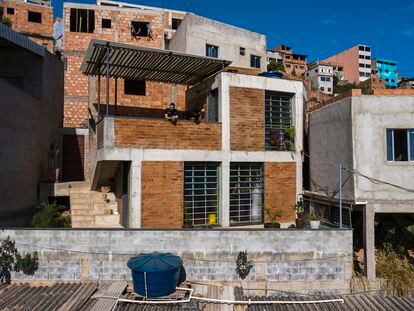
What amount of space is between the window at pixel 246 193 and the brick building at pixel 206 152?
0.13 ft

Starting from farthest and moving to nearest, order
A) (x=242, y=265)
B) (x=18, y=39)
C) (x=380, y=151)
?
(x=18, y=39)
(x=380, y=151)
(x=242, y=265)

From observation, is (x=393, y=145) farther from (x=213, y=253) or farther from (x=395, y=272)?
(x=213, y=253)

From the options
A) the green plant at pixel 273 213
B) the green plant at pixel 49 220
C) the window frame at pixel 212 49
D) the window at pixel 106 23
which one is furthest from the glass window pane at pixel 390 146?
the window at pixel 106 23

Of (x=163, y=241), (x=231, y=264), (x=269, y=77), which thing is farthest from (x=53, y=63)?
(x=231, y=264)

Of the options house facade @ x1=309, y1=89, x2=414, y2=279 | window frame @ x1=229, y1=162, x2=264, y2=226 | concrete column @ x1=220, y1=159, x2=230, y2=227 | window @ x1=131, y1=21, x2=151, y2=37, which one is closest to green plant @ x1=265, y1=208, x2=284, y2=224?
window frame @ x1=229, y1=162, x2=264, y2=226

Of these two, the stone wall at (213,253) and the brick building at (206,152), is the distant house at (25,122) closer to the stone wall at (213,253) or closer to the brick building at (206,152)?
the brick building at (206,152)

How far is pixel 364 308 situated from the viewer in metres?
9.12

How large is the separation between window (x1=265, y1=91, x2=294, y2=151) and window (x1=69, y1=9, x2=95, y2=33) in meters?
16.1

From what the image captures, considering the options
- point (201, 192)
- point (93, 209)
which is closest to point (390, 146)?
point (201, 192)

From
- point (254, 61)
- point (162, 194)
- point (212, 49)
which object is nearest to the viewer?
point (162, 194)

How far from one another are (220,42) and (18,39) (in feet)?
46.3

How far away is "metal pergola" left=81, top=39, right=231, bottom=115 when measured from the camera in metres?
11.7

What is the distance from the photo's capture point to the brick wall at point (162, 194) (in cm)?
1176

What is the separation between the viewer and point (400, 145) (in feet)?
37.1
